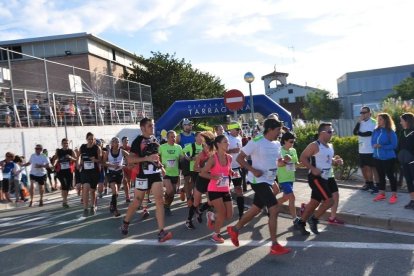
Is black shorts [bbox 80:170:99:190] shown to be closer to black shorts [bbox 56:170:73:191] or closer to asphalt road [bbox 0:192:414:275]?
asphalt road [bbox 0:192:414:275]

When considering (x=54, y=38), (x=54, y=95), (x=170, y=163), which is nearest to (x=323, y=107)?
(x=54, y=38)

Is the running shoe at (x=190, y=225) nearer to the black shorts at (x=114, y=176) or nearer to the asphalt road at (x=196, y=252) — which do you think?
the asphalt road at (x=196, y=252)

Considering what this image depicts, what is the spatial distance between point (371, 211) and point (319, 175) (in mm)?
1612

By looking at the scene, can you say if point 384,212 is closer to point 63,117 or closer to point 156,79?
point 63,117

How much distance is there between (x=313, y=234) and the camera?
6.68m

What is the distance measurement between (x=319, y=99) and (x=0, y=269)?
215 ft

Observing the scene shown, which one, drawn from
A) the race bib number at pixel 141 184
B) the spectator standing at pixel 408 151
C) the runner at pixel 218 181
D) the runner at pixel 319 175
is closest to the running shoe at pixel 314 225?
the runner at pixel 319 175

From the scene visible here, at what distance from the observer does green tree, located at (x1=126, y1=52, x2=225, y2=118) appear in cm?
4166

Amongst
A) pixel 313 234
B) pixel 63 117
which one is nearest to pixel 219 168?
pixel 313 234

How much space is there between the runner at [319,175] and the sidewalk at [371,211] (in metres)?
0.85

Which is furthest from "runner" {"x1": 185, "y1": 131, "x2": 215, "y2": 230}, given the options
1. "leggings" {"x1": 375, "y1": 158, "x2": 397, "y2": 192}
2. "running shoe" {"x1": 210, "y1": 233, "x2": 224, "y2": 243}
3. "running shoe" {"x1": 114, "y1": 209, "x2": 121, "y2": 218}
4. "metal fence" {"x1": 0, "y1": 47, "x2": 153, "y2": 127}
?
"metal fence" {"x1": 0, "y1": 47, "x2": 153, "y2": 127}

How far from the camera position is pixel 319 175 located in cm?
655

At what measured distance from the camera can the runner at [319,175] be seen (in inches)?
259

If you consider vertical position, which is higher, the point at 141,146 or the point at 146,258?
the point at 141,146
